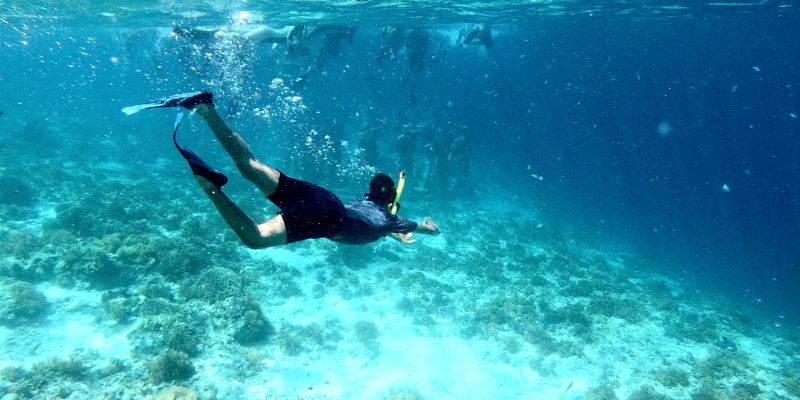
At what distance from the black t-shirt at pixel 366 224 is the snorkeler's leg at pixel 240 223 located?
94 cm

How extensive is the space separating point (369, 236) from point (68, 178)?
22250mm

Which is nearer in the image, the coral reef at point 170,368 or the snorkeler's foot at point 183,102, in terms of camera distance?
the snorkeler's foot at point 183,102

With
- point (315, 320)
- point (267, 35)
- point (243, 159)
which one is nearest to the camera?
point (243, 159)

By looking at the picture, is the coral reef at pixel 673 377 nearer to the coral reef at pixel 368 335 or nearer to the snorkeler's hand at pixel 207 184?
the coral reef at pixel 368 335

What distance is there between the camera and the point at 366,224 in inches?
182

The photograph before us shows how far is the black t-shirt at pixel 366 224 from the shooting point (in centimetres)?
446

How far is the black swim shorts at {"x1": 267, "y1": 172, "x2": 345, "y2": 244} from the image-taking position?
3886 millimetres

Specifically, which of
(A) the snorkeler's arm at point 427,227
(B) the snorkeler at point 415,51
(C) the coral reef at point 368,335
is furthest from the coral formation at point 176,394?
(B) the snorkeler at point 415,51

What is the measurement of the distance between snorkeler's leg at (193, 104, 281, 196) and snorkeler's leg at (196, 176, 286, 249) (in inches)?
23.2

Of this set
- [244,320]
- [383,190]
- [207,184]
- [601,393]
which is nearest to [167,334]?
[244,320]

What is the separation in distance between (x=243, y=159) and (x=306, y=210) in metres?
0.95

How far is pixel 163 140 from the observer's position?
109 feet

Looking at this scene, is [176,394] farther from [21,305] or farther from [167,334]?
[21,305]

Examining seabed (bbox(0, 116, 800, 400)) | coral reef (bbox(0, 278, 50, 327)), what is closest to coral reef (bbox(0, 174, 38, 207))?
seabed (bbox(0, 116, 800, 400))
